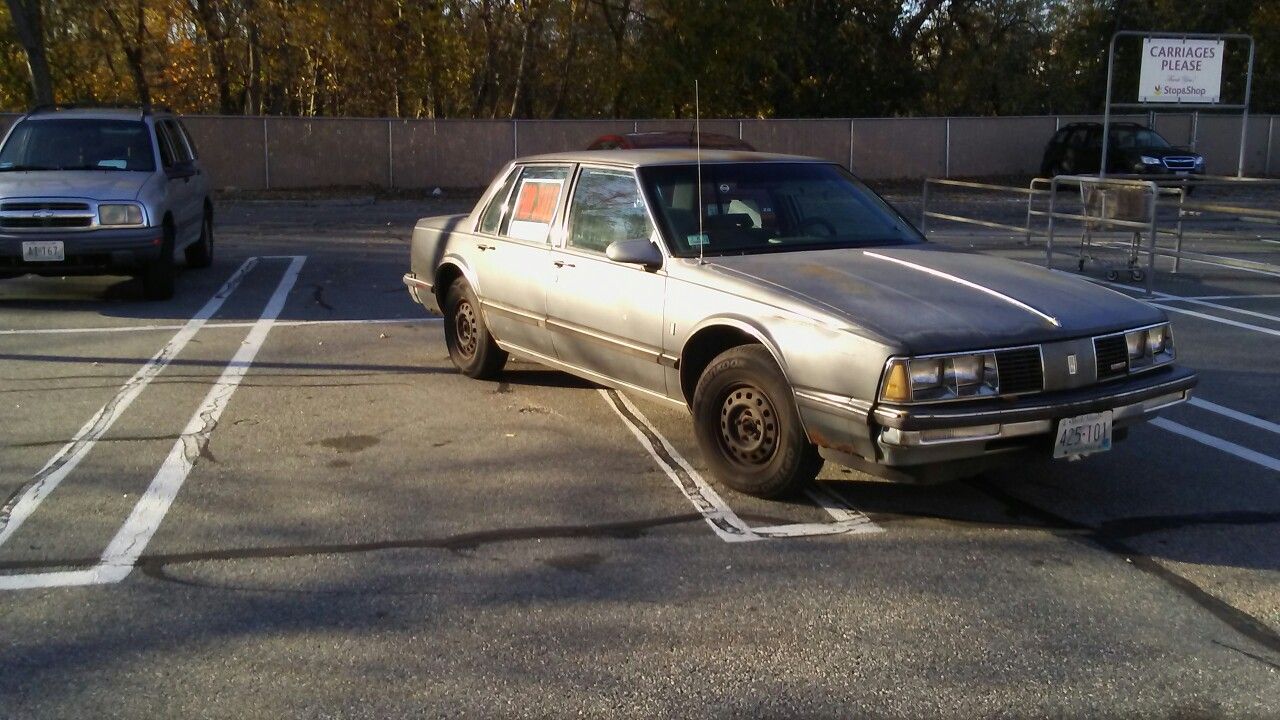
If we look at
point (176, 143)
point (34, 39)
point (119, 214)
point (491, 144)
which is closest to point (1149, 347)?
point (119, 214)

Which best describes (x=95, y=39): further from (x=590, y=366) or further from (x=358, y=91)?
(x=590, y=366)

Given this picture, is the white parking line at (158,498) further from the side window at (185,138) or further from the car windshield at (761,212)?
the side window at (185,138)

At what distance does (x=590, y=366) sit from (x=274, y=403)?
225 cm

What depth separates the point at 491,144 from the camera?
2748 centimetres

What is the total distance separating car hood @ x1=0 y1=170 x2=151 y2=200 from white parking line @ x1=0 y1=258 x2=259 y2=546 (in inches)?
56.9

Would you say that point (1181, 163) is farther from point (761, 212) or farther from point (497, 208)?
point (761, 212)

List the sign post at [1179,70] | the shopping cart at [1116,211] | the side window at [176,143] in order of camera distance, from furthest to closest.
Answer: the sign post at [1179,70] → the side window at [176,143] → the shopping cart at [1116,211]

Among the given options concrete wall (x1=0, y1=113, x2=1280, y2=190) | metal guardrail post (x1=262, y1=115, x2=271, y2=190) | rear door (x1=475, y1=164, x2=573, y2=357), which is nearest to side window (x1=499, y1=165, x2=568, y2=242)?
rear door (x1=475, y1=164, x2=573, y2=357)

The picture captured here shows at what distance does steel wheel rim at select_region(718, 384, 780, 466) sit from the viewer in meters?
5.83

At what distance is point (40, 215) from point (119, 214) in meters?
0.65

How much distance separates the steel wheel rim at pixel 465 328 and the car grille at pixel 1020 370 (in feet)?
13.5

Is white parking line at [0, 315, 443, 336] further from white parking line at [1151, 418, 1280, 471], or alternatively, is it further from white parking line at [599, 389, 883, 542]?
white parking line at [1151, 418, 1280, 471]

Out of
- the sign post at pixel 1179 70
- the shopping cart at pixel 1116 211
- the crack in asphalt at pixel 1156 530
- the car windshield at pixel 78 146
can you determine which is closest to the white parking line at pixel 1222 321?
the shopping cart at pixel 1116 211

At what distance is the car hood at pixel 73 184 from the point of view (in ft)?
36.9
